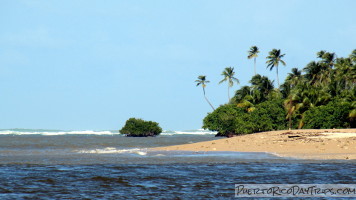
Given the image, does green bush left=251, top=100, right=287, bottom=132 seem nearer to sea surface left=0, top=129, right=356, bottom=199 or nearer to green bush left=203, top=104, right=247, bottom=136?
green bush left=203, top=104, right=247, bottom=136

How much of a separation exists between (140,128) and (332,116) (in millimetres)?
86256

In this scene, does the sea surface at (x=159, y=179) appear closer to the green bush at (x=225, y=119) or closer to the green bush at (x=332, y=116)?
the green bush at (x=332, y=116)

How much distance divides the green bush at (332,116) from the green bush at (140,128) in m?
82.7

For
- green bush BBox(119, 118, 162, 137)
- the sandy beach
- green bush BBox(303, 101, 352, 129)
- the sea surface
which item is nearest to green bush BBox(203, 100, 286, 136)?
green bush BBox(303, 101, 352, 129)

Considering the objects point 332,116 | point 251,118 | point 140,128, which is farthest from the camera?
point 140,128

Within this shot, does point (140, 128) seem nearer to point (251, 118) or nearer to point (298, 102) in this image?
point (251, 118)

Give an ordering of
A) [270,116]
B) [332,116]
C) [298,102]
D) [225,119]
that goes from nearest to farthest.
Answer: [332,116], [298,102], [270,116], [225,119]

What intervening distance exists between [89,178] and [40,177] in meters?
2.01

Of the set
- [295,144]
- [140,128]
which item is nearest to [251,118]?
[295,144]

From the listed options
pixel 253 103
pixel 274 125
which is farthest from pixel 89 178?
pixel 253 103

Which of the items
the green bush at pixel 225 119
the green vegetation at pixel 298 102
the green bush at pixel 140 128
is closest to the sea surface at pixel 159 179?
the green vegetation at pixel 298 102

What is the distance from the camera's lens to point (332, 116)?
67.4 metres

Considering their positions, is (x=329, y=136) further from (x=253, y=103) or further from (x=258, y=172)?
(x=253, y=103)

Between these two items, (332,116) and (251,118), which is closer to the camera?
(332,116)
